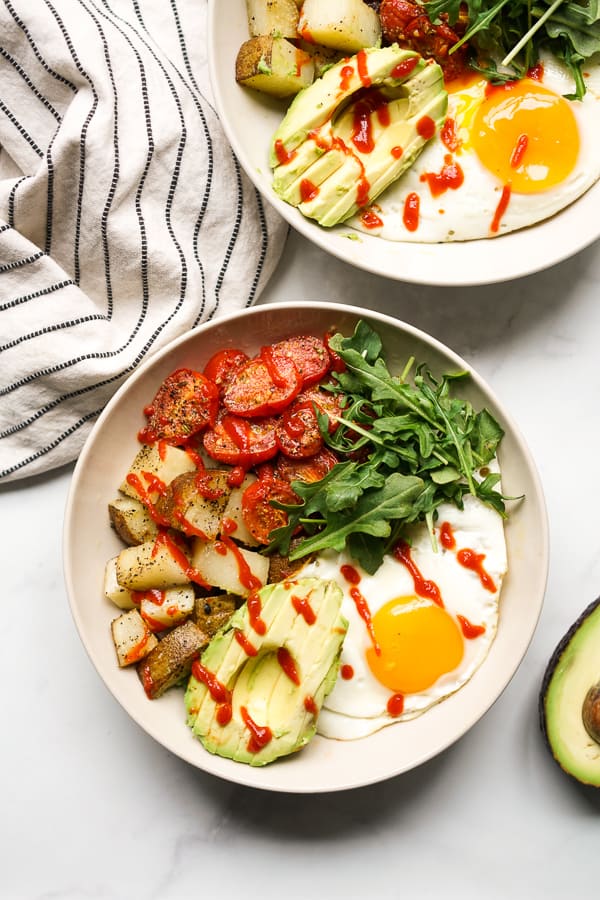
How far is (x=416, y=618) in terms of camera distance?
2.21m

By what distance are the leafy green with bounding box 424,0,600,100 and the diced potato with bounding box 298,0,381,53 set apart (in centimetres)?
17

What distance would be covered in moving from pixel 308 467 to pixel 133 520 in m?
0.52

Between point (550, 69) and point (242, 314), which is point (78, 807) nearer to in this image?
point (242, 314)

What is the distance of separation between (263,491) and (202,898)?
4.44 ft

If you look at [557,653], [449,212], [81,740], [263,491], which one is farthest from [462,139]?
[81,740]

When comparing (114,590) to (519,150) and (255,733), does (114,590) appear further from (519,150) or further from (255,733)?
(519,150)

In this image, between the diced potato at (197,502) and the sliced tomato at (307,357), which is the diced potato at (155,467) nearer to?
the diced potato at (197,502)

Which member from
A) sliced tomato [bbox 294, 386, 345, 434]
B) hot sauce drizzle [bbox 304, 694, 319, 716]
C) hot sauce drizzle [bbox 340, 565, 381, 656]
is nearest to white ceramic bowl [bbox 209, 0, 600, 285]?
sliced tomato [bbox 294, 386, 345, 434]

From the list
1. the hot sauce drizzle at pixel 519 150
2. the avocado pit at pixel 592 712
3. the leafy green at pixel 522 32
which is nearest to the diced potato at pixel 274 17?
the leafy green at pixel 522 32

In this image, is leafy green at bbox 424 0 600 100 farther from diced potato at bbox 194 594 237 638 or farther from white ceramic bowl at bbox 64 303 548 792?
diced potato at bbox 194 594 237 638

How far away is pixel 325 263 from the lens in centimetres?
261

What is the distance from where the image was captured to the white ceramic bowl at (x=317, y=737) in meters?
2.15

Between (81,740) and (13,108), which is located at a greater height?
(13,108)

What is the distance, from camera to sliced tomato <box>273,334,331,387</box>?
7.48ft
